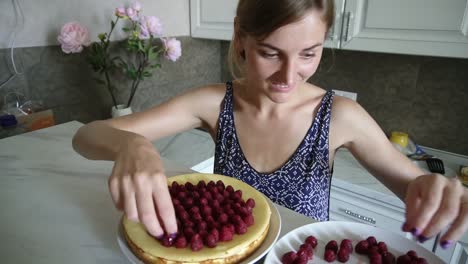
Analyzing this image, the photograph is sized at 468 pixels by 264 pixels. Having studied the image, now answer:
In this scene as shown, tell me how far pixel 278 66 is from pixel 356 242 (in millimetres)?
398

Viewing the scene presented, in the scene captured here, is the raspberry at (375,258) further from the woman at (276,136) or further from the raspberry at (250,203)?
the raspberry at (250,203)

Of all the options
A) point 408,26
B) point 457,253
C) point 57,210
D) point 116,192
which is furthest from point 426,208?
point 457,253

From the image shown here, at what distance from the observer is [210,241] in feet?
1.50

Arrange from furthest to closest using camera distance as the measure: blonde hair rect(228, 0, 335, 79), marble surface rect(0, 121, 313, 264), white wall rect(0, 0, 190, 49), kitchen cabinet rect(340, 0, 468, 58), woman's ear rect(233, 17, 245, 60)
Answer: white wall rect(0, 0, 190, 49) → kitchen cabinet rect(340, 0, 468, 58) → woman's ear rect(233, 17, 245, 60) → blonde hair rect(228, 0, 335, 79) → marble surface rect(0, 121, 313, 264)

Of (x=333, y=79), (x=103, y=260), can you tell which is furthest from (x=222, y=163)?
(x=333, y=79)

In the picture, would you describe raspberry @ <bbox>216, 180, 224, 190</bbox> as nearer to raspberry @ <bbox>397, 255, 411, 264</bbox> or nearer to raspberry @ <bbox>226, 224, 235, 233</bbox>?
raspberry @ <bbox>226, 224, 235, 233</bbox>

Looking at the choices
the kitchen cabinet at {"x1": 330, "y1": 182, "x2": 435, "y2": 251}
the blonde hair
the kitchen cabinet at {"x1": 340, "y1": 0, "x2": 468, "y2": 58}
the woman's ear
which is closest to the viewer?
the blonde hair

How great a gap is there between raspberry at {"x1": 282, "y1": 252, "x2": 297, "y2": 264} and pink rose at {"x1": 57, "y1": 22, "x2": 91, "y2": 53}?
1152 mm

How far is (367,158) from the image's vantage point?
2.84 ft

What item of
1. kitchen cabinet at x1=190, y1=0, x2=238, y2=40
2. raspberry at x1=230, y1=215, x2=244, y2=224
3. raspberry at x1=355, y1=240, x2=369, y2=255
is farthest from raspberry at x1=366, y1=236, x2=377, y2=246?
kitchen cabinet at x1=190, y1=0, x2=238, y2=40

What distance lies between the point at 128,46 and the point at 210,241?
4.01 ft

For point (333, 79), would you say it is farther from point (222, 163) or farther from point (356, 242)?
point (356, 242)

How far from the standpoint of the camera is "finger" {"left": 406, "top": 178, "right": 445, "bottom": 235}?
455 millimetres

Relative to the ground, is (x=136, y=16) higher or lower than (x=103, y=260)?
higher
